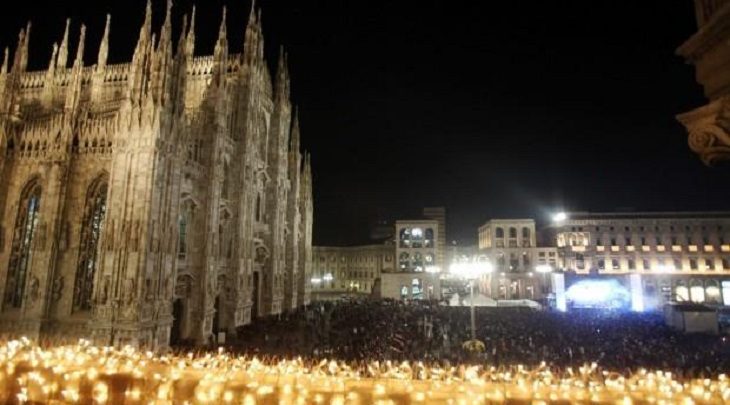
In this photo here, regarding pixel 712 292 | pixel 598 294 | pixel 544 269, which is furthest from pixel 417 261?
pixel 712 292

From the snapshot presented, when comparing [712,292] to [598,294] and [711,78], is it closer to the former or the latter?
[598,294]

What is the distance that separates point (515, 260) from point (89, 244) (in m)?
66.6

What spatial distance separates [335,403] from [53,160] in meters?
32.0

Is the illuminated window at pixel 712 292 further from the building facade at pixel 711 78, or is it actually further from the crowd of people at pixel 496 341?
the building facade at pixel 711 78

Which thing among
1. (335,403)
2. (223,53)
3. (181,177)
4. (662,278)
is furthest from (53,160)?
(662,278)

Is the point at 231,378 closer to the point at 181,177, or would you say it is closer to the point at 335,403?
the point at 335,403

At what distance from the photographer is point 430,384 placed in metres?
7.47

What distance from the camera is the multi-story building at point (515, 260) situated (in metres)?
71.7

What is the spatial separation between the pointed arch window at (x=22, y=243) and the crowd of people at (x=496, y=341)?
646 inches

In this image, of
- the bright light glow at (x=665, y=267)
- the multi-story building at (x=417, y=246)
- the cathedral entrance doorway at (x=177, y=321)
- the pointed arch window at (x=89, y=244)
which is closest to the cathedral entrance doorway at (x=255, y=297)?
the cathedral entrance doorway at (x=177, y=321)

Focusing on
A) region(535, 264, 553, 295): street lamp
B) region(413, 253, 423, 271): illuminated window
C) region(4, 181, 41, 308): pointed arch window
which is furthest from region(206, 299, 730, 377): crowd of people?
region(413, 253, 423, 271): illuminated window

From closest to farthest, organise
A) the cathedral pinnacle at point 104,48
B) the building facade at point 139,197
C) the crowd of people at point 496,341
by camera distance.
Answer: the crowd of people at point 496,341
the building facade at point 139,197
the cathedral pinnacle at point 104,48

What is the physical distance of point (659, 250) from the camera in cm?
6350

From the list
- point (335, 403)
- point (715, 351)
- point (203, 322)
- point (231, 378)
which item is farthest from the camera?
point (203, 322)
